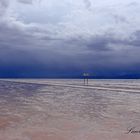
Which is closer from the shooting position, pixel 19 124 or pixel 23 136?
pixel 23 136

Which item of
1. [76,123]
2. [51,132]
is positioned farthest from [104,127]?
[51,132]

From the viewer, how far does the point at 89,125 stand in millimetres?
16469

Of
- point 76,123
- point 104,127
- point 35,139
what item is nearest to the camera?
point 35,139

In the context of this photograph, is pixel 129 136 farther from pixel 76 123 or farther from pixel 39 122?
pixel 39 122

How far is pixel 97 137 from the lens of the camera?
518 inches

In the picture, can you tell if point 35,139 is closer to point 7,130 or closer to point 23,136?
point 23,136

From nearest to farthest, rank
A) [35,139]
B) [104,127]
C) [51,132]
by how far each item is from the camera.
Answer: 1. [35,139]
2. [51,132]
3. [104,127]

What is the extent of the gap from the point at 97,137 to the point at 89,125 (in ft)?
10.9

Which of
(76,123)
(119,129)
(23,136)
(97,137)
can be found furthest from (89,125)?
(23,136)

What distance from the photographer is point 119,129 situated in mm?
15016

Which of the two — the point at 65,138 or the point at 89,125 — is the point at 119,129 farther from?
the point at 65,138

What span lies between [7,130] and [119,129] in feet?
18.5

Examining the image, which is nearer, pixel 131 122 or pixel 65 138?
pixel 65 138

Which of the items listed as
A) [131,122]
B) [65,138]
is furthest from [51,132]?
[131,122]
